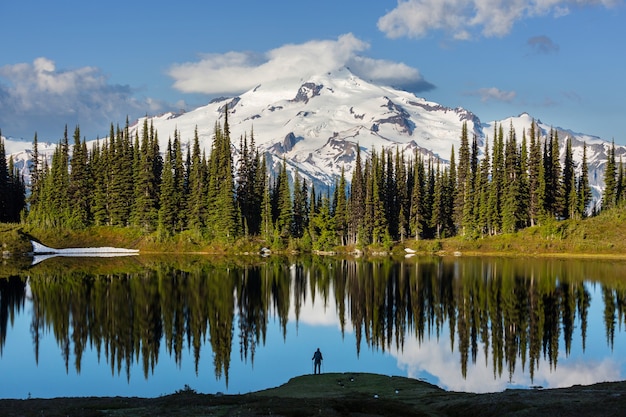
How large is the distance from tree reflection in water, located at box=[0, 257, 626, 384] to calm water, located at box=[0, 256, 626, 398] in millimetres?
178

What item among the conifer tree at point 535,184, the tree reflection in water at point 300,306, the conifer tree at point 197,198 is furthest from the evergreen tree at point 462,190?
the conifer tree at point 197,198

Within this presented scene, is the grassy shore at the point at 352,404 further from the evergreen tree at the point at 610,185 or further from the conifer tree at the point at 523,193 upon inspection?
the evergreen tree at the point at 610,185

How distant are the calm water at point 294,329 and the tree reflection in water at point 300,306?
178mm

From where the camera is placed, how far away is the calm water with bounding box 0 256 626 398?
3819 centimetres

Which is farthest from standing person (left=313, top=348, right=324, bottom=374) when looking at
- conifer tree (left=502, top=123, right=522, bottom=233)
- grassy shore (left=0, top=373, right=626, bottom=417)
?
conifer tree (left=502, top=123, right=522, bottom=233)

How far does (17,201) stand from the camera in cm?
16438

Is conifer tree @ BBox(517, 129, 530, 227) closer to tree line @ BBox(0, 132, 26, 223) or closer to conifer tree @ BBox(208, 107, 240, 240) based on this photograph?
conifer tree @ BBox(208, 107, 240, 240)

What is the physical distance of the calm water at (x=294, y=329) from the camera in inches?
1503

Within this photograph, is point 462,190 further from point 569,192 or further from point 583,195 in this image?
point 583,195

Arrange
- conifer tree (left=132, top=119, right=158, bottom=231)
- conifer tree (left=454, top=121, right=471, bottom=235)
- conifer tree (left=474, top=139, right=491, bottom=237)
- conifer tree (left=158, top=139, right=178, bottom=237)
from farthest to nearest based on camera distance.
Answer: conifer tree (left=454, top=121, right=471, bottom=235) < conifer tree (left=132, top=119, right=158, bottom=231) < conifer tree (left=158, top=139, right=178, bottom=237) < conifer tree (left=474, top=139, right=491, bottom=237)

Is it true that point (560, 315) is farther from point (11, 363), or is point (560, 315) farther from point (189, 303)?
point (11, 363)

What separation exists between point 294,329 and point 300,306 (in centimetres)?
1045

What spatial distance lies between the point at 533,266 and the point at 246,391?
7395 centimetres

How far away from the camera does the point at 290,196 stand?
492ft
